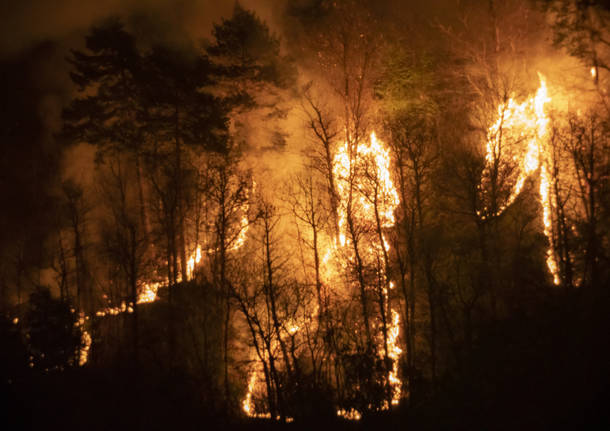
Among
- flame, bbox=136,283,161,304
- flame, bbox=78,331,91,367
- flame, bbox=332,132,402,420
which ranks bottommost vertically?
flame, bbox=78,331,91,367

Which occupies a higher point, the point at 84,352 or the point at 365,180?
the point at 365,180

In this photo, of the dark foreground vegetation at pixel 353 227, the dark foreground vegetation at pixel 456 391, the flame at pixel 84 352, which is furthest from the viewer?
the flame at pixel 84 352

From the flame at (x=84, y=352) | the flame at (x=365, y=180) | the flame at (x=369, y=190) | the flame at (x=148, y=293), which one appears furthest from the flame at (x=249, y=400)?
the flame at (x=84, y=352)

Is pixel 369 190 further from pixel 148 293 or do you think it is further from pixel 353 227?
pixel 148 293

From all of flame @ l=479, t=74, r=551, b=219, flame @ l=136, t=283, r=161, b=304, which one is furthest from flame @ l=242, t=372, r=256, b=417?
flame @ l=479, t=74, r=551, b=219

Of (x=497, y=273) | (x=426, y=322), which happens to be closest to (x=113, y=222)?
(x=426, y=322)

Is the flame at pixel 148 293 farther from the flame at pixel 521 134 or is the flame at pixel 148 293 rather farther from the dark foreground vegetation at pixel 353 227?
the flame at pixel 521 134

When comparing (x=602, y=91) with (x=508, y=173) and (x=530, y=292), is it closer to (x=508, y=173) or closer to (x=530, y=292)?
(x=508, y=173)

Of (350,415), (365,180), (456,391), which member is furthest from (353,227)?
(350,415)

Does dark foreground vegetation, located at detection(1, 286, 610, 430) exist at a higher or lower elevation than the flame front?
lower

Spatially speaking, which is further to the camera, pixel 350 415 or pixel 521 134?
pixel 521 134

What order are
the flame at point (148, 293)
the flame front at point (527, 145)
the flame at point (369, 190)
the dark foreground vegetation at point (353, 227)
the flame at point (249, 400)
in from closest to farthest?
the dark foreground vegetation at point (353, 227)
the flame at point (249, 400)
the flame at point (369, 190)
the flame front at point (527, 145)
the flame at point (148, 293)

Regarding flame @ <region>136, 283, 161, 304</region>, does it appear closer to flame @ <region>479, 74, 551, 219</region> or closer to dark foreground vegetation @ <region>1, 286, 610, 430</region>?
dark foreground vegetation @ <region>1, 286, 610, 430</region>

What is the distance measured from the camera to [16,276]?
32.1m
